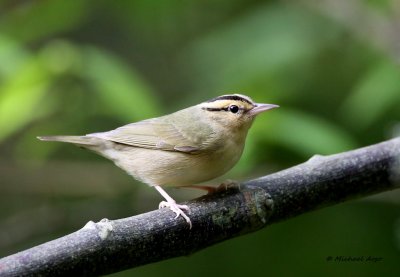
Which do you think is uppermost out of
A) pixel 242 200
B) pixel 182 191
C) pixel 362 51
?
pixel 362 51

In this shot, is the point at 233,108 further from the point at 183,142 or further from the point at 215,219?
the point at 215,219

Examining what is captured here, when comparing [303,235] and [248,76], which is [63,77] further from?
[303,235]

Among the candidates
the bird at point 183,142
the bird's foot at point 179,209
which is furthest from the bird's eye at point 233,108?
the bird's foot at point 179,209

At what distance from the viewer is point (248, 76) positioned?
15.1ft

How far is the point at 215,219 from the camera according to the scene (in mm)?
3139

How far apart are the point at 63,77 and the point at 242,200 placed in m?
1.68

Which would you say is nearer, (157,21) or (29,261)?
(29,261)

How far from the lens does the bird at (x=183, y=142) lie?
3.89m

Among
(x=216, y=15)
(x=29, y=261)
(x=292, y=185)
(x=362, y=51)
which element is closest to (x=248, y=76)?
(x=362, y=51)

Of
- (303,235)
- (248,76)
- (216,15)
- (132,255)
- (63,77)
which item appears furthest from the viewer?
(216,15)

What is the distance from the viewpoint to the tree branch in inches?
101

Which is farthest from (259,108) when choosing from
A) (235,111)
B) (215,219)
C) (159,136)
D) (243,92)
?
(215,219)

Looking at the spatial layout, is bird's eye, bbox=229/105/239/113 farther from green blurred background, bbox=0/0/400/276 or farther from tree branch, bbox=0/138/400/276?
tree branch, bbox=0/138/400/276

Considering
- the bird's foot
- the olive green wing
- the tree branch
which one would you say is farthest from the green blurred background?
the bird's foot
